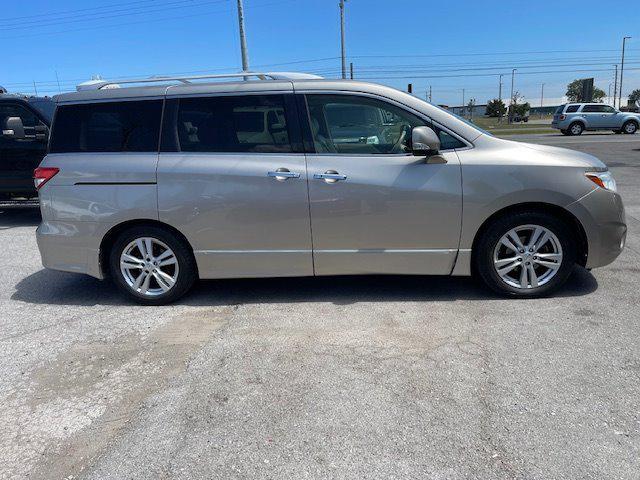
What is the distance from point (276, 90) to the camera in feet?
14.5

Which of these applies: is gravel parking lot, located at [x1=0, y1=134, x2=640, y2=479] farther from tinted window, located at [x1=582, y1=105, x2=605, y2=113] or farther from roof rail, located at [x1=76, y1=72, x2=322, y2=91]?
tinted window, located at [x1=582, y1=105, x2=605, y2=113]

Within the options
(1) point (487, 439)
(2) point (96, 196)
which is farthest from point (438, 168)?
(2) point (96, 196)

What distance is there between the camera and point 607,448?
2514mm

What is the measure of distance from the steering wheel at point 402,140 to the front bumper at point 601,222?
145cm

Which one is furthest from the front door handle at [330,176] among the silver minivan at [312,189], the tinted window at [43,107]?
the tinted window at [43,107]

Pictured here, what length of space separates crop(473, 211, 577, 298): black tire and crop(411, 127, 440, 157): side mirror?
848mm

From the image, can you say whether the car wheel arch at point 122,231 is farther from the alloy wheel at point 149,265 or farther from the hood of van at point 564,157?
the hood of van at point 564,157

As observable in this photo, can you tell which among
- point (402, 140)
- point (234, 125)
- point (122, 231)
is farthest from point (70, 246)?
A: point (402, 140)

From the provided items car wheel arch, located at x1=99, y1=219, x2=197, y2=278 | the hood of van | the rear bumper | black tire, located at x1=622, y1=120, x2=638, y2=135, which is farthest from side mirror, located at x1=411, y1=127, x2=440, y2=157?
black tire, located at x1=622, y1=120, x2=638, y2=135

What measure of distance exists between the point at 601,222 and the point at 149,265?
3901 millimetres

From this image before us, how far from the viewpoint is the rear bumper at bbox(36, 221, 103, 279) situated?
4.61m

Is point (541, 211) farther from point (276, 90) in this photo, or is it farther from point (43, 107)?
point (43, 107)

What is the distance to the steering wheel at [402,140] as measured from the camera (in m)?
4.32

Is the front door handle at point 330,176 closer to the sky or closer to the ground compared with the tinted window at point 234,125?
closer to the ground
